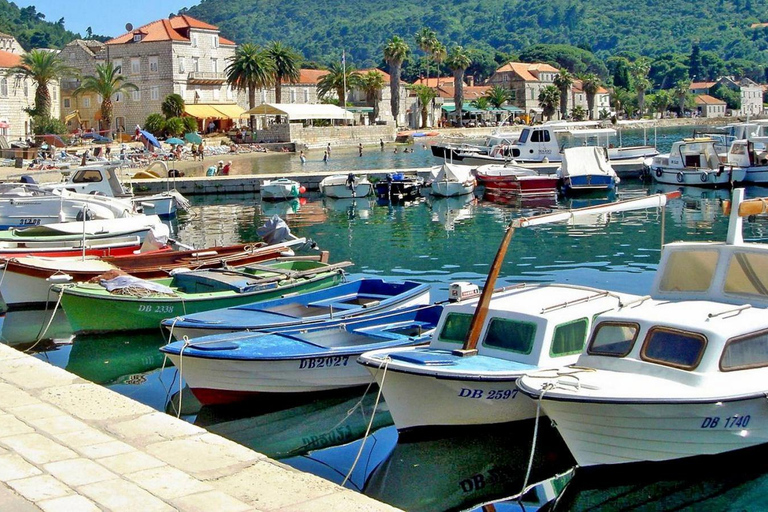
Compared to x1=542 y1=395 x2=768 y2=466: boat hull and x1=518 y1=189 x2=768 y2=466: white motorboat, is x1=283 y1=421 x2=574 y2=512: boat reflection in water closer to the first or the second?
x1=542 y1=395 x2=768 y2=466: boat hull

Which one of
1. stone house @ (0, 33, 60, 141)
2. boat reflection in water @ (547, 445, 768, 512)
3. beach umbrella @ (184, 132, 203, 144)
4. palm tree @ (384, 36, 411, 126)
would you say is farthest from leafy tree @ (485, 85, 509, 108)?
boat reflection in water @ (547, 445, 768, 512)

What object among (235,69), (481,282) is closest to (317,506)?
(481,282)

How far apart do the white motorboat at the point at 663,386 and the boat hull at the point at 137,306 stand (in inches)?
346

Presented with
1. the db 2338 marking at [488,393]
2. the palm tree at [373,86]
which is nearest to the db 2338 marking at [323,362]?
the db 2338 marking at [488,393]

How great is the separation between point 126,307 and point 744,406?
12.3 metres

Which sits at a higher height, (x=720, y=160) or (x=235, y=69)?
(x=235, y=69)

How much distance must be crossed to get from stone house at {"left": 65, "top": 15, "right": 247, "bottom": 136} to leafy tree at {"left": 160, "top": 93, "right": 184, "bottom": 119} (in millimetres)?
1686

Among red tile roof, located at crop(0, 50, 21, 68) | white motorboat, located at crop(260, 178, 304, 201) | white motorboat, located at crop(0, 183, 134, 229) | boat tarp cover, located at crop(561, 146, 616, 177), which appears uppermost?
red tile roof, located at crop(0, 50, 21, 68)

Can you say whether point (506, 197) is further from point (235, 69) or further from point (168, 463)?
point (235, 69)

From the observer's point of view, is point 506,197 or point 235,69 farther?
point 235,69

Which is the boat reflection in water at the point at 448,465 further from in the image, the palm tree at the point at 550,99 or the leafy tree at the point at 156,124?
the palm tree at the point at 550,99

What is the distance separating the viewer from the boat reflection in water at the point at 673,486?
11.7 meters

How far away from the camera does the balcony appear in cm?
9681

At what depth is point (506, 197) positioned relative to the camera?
47.8 m
